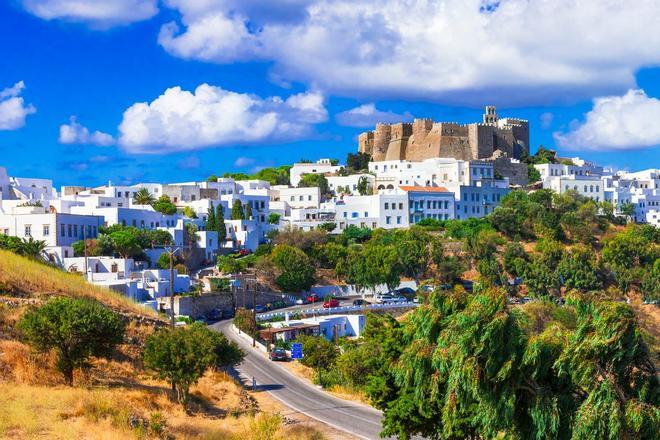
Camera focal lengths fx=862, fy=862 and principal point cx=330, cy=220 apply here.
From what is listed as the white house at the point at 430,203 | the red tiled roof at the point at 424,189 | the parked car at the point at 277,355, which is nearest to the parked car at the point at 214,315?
the parked car at the point at 277,355

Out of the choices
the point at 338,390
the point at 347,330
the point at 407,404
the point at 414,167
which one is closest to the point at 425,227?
the point at 414,167

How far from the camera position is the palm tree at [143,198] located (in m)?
67.6

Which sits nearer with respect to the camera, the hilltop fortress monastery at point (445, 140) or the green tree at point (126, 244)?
the green tree at point (126, 244)

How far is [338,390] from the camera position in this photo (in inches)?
1156

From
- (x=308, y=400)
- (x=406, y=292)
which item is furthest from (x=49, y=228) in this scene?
(x=308, y=400)

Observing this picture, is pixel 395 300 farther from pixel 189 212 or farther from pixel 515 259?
pixel 189 212

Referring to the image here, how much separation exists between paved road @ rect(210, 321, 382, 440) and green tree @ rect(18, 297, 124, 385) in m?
6.28

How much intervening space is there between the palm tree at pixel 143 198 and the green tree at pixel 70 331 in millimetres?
46637

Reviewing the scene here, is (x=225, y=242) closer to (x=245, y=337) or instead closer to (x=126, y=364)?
(x=245, y=337)

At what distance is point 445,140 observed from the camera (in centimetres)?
9100

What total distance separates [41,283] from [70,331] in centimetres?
811

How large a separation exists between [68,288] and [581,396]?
18.9 m

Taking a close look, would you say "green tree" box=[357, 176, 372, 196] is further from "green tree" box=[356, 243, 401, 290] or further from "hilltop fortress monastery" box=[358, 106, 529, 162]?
"green tree" box=[356, 243, 401, 290]

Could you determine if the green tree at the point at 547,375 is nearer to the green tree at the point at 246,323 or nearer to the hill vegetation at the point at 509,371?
the hill vegetation at the point at 509,371
